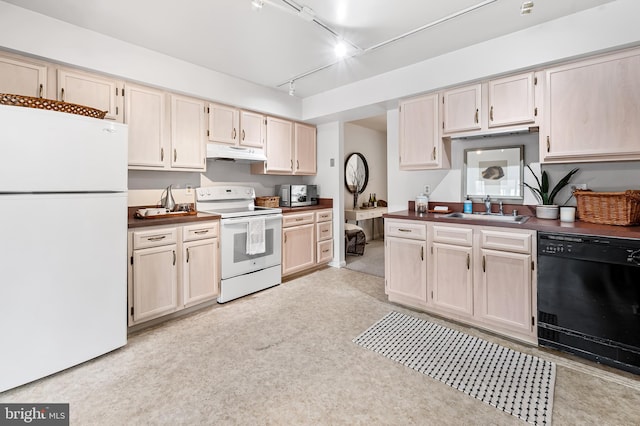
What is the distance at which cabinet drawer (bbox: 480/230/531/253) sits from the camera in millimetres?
2236

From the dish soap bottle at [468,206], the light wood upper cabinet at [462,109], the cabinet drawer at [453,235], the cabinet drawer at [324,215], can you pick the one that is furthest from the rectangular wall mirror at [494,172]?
the cabinet drawer at [324,215]

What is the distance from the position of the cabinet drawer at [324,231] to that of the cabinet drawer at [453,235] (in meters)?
1.97

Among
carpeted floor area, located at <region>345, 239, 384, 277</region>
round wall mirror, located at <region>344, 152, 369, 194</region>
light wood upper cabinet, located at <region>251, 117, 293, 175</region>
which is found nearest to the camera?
light wood upper cabinet, located at <region>251, 117, 293, 175</region>

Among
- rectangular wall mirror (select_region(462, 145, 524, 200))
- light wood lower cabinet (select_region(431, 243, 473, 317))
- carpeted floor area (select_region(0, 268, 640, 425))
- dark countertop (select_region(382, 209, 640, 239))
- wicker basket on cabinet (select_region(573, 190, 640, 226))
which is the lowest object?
carpeted floor area (select_region(0, 268, 640, 425))

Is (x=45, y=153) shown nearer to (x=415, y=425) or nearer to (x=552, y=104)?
(x=415, y=425)

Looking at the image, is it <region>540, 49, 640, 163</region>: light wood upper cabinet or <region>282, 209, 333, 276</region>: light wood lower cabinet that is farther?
<region>282, 209, 333, 276</region>: light wood lower cabinet

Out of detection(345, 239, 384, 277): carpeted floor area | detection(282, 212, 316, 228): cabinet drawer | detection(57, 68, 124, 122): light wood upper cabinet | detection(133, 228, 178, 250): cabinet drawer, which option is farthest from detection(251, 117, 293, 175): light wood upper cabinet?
detection(345, 239, 384, 277): carpeted floor area

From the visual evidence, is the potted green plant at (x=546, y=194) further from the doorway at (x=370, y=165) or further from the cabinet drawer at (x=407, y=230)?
the doorway at (x=370, y=165)

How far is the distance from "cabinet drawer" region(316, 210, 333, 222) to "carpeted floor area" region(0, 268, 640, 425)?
195 cm

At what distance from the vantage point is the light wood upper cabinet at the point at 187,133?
3.06 m

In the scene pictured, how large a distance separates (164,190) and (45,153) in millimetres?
1438

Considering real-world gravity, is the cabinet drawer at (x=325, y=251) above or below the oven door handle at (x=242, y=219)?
below

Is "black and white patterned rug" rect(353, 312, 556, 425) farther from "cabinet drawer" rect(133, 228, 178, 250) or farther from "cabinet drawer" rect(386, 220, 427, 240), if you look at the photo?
"cabinet drawer" rect(133, 228, 178, 250)

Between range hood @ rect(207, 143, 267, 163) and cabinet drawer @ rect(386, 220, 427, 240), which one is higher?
range hood @ rect(207, 143, 267, 163)
